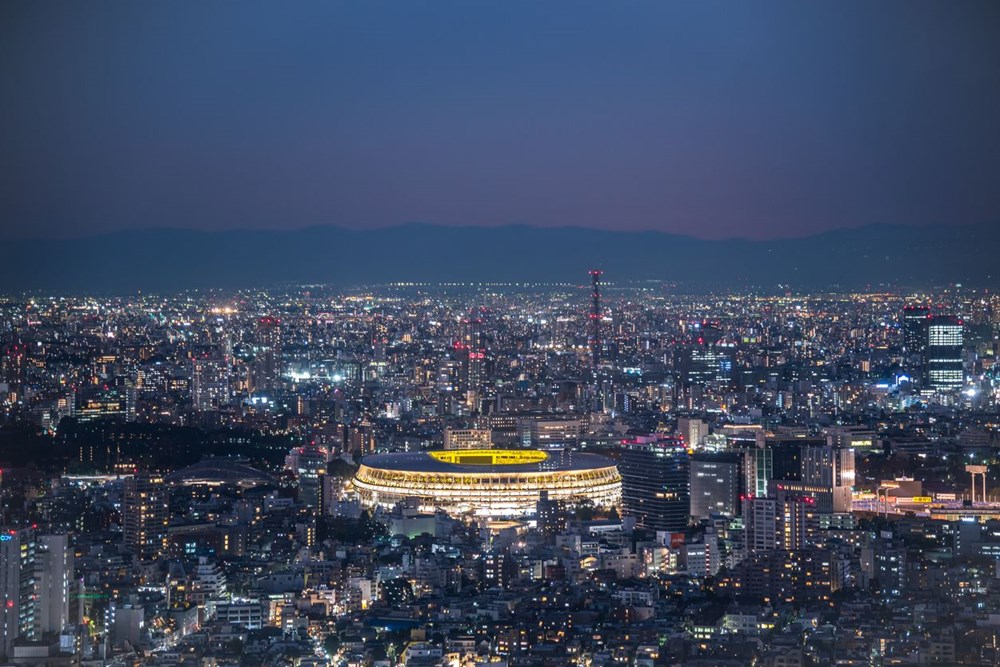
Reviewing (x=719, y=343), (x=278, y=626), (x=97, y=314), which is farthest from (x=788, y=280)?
(x=278, y=626)

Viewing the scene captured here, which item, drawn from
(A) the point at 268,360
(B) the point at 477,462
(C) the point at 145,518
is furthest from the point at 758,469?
(A) the point at 268,360

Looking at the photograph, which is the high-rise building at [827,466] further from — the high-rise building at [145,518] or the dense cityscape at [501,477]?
the high-rise building at [145,518]

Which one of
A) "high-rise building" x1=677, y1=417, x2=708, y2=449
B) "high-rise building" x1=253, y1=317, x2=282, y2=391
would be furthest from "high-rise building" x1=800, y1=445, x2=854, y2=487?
"high-rise building" x1=253, y1=317, x2=282, y2=391

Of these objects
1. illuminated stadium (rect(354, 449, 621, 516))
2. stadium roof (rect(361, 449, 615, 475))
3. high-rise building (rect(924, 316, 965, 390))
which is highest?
high-rise building (rect(924, 316, 965, 390))

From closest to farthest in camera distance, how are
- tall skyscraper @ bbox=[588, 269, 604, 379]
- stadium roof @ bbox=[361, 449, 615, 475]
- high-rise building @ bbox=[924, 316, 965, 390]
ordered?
high-rise building @ bbox=[924, 316, 965, 390] → stadium roof @ bbox=[361, 449, 615, 475] → tall skyscraper @ bbox=[588, 269, 604, 379]

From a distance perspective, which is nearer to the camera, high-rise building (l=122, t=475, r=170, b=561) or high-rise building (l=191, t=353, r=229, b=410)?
high-rise building (l=122, t=475, r=170, b=561)

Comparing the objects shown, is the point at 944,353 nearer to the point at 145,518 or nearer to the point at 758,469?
the point at 758,469

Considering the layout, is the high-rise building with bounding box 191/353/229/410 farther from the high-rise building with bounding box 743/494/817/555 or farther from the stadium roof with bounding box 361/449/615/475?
the high-rise building with bounding box 743/494/817/555
